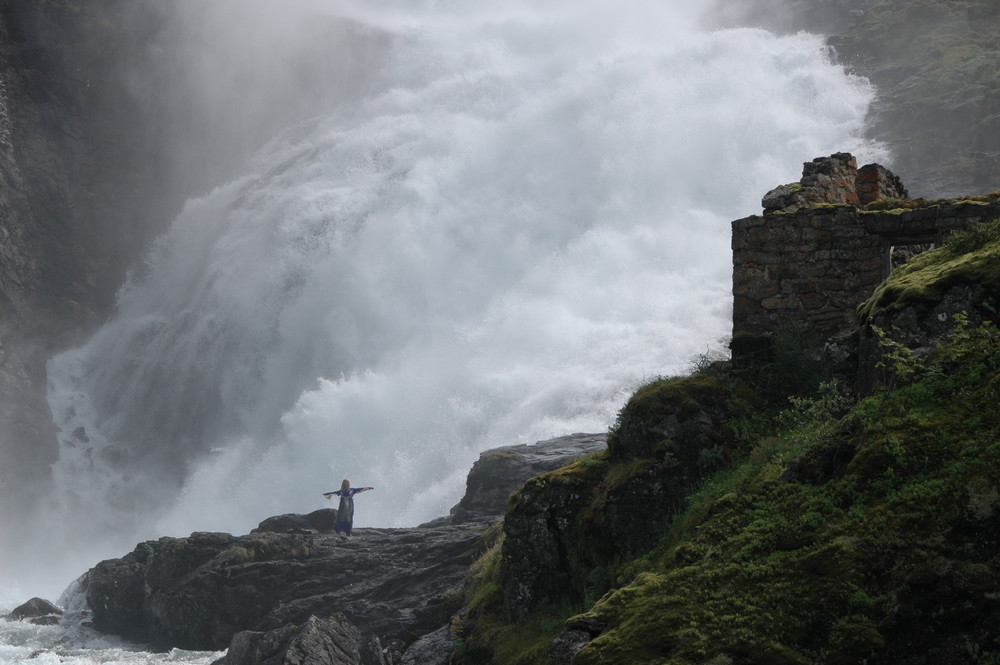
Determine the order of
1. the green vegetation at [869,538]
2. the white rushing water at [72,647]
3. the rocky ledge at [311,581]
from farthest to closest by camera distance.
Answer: the white rushing water at [72,647] < the rocky ledge at [311,581] < the green vegetation at [869,538]

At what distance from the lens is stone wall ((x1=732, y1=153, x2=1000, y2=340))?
11.1 m

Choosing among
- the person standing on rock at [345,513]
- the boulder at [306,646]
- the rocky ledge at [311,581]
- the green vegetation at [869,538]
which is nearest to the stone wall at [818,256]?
the green vegetation at [869,538]

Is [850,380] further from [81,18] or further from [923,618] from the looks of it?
[81,18]

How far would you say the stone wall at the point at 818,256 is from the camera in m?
11.1

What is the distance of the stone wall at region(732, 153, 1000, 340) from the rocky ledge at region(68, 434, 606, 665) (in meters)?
6.95

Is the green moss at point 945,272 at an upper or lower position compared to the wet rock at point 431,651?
upper

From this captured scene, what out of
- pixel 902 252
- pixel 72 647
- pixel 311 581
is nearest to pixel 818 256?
pixel 902 252

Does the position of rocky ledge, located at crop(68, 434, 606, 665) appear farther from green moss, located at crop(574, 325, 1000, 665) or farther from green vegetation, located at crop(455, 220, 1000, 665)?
green moss, located at crop(574, 325, 1000, 665)

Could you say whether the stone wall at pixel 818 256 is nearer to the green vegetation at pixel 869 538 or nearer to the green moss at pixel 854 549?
the green vegetation at pixel 869 538

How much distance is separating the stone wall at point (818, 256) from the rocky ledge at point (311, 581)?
6.95 metres

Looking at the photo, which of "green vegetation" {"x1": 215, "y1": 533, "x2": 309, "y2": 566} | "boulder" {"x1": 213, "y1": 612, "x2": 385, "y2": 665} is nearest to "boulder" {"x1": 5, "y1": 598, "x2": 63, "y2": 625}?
"green vegetation" {"x1": 215, "y1": 533, "x2": 309, "y2": 566}

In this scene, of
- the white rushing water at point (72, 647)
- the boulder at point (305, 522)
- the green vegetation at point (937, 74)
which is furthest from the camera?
the green vegetation at point (937, 74)

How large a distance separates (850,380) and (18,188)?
49.1m

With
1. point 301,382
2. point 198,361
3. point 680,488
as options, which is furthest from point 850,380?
point 198,361
